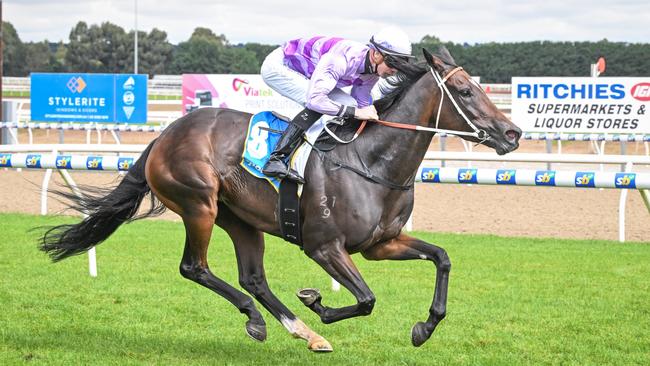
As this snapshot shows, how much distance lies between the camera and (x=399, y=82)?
5.47 m

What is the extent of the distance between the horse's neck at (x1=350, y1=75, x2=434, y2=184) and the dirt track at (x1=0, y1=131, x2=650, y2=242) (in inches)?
227

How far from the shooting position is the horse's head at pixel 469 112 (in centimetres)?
511

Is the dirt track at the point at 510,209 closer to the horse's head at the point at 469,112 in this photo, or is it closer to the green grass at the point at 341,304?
the green grass at the point at 341,304

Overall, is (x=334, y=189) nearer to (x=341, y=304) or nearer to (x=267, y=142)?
(x=267, y=142)

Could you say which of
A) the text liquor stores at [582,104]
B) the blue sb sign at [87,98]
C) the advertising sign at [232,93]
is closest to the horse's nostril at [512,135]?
the text liquor stores at [582,104]

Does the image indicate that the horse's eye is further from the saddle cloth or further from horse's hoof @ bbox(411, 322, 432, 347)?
horse's hoof @ bbox(411, 322, 432, 347)

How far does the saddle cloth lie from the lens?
543cm

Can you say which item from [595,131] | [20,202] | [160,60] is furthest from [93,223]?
[160,60]

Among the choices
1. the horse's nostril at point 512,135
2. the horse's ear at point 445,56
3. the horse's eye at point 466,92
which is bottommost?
the horse's nostril at point 512,135

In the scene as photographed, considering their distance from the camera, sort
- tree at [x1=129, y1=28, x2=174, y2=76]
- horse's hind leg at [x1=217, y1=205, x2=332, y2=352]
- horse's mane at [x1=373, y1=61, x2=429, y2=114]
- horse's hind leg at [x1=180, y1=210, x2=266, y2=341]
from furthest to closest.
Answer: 1. tree at [x1=129, y1=28, x2=174, y2=76]
2. horse's hind leg at [x1=217, y1=205, x2=332, y2=352]
3. horse's hind leg at [x1=180, y1=210, x2=266, y2=341]
4. horse's mane at [x1=373, y1=61, x2=429, y2=114]

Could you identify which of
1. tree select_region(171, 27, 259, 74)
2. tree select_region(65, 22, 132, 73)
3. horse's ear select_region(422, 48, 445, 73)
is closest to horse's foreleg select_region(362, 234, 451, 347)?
horse's ear select_region(422, 48, 445, 73)

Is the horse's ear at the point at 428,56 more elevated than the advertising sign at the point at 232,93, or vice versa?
the horse's ear at the point at 428,56

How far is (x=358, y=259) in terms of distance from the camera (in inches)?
355

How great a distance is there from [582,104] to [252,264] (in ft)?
35.8
